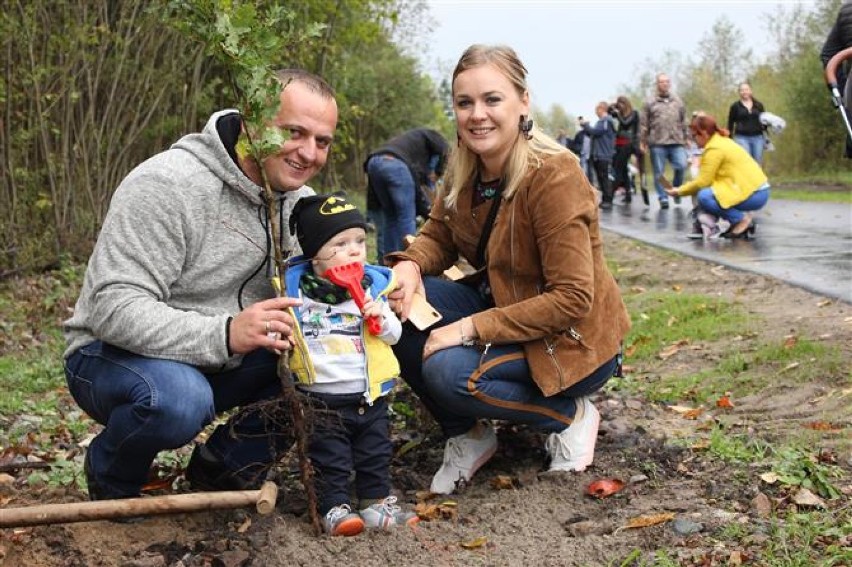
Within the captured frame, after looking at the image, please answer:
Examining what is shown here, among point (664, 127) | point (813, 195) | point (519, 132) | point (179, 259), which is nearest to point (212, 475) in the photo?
point (179, 259)

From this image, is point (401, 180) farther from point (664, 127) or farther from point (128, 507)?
point (664, 127)

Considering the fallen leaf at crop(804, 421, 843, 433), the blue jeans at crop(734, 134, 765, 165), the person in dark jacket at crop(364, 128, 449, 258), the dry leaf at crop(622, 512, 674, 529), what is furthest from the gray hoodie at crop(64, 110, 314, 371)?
the blue jeans at crop(734, 134, 765, 165)

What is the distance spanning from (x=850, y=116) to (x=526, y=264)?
153 inches

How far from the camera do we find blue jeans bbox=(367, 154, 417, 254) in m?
9.12

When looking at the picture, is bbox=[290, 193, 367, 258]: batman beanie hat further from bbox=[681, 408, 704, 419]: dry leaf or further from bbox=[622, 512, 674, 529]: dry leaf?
bbox=[681, 408, 704, 419]: dry leaf

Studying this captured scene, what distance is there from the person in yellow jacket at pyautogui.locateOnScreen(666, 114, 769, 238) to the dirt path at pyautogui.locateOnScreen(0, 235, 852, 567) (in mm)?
7085

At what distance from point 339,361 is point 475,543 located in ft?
2.56

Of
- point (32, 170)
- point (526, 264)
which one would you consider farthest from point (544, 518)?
point (32, 170)

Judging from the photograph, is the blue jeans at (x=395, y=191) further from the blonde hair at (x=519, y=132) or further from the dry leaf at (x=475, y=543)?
the dry leaf at (x=475, y=543)

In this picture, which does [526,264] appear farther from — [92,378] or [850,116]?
[850,116]

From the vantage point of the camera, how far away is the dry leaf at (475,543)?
337 centimetres

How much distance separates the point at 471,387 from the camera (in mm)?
3867

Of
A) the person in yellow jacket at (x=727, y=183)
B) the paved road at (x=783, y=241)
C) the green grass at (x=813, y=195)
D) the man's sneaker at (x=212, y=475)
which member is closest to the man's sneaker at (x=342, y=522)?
the man's sneaker at (x=212, y=475)

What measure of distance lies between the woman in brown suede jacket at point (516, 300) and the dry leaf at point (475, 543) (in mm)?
640
